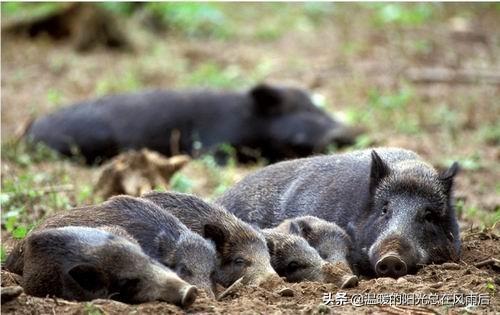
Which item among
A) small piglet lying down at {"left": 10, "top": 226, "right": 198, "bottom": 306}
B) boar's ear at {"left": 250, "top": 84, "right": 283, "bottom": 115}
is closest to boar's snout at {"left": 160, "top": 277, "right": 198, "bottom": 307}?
small piglet lying down at {"left": 10, "top": 226, "right": 198, "bottom": 306}

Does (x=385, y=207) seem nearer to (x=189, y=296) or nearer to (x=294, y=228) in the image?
(x=294, y=228)

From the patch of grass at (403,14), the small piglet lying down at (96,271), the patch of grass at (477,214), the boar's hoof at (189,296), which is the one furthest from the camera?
the patch of grass at (403,14)

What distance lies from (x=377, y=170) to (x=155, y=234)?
6.21ft

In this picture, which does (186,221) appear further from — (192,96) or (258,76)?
(258,76)

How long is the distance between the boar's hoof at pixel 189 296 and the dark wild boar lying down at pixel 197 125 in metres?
7.87

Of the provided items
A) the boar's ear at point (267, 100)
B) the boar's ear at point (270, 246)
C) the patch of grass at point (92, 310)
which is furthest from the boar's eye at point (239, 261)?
the boar's ear at point (267, 100)

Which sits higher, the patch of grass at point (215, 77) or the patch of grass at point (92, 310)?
the patch of grass at point (92, 310)

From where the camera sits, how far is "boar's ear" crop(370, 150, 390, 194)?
681cm

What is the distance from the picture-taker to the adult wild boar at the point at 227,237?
5.92 meters

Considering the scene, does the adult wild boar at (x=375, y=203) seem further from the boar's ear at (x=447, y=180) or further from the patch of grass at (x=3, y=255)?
the patch of grass at (x=3, y=255)

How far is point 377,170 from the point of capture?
684 centimetres

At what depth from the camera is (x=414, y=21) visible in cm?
1872

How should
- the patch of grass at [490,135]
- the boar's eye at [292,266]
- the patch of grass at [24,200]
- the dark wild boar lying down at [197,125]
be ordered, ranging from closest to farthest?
the boar's eye at [292,266] < the patch of grass at [24,200] < the patch of grass at [490,135] < the dark wild boar lying down at [197,125]

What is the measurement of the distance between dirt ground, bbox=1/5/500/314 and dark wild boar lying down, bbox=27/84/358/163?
73 cm
